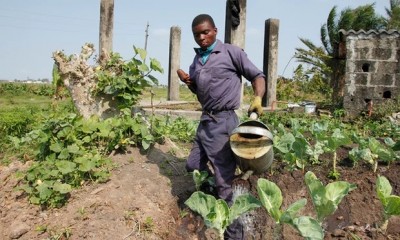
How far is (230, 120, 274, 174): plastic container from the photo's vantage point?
2789mm

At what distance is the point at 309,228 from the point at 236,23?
4.16 metres

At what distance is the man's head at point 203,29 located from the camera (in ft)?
10.00

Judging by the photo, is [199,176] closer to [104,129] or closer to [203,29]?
[104,129]

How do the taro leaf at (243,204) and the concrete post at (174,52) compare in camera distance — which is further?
the concrete post at (174,52)

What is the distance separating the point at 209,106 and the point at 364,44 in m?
6.82

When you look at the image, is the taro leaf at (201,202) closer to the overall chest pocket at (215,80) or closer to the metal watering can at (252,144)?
the metal watering can at (252,144)

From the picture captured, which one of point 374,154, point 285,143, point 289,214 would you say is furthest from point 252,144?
point 374,154

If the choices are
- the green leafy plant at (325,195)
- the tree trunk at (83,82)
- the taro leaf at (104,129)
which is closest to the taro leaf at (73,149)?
the taro leaf at (104,129)

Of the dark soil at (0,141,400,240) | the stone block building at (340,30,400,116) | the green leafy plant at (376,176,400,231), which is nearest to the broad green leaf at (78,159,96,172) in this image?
the dark soil at (0,141,400,240)

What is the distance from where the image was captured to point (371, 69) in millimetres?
8859

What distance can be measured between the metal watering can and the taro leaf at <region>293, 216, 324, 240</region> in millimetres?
773

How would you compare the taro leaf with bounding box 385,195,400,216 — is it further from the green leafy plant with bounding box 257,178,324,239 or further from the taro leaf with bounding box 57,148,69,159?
the taro leaf with bounding box 57,148,69,159

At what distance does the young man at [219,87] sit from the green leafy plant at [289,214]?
75 cm

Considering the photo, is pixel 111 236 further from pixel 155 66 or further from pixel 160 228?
pixel 155 66
